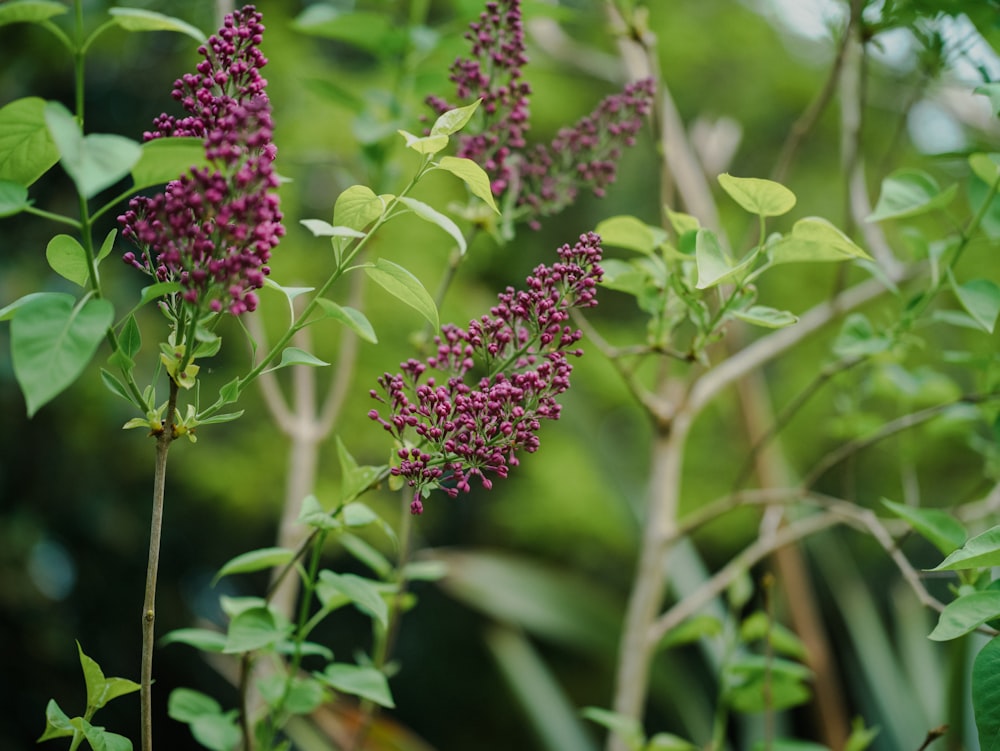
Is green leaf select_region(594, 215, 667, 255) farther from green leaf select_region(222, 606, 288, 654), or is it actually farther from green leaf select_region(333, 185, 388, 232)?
green leaf select_region(222, 606, 288, 654)

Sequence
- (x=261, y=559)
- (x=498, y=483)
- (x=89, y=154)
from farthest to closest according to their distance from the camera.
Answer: (x=498, y=483)
(x=261, y=559)
(x=89, y=154)

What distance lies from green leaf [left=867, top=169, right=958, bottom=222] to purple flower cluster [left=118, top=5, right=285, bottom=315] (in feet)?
1.29

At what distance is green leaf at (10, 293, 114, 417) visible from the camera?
0.27 metres

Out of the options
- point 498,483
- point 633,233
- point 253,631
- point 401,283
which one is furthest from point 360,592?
point 498,483

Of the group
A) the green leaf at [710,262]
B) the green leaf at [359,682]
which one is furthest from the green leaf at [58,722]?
the green leaf at [710,262]

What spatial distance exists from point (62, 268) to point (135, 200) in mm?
68

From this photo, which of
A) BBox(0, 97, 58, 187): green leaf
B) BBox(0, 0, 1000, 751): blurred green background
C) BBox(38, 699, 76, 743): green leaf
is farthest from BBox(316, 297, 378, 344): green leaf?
BBox(0, 0, 1000, 751): blurred green background

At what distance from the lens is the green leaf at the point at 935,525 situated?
1.63 ft

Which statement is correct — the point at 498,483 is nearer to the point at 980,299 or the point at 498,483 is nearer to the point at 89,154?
the point at 980,299

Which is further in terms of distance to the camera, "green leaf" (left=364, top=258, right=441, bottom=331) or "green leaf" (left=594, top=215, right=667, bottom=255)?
"green leaf" (left=594, top=215, right=667, bottom=255)

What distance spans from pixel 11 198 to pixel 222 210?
0.09 meters

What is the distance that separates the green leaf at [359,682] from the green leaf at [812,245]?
13.6 inches

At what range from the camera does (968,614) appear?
0.39 meters

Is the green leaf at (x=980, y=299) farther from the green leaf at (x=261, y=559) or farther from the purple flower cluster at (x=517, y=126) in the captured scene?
the green leaf at (x=261, y=559)
